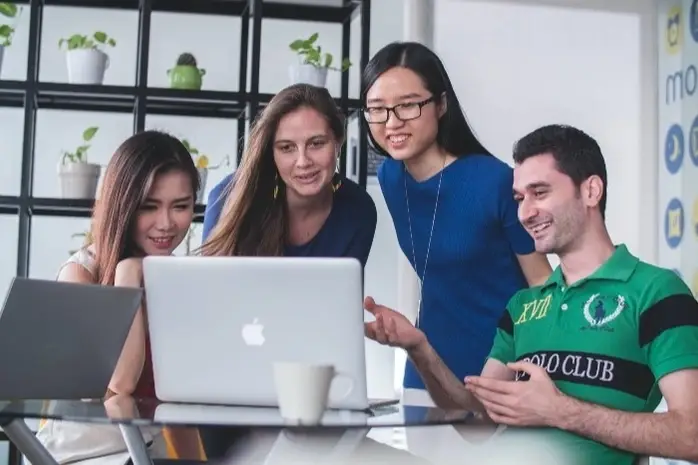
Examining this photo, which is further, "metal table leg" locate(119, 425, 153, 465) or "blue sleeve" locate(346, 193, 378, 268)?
"blue sleeve" locate(346, 193, 378, 268)

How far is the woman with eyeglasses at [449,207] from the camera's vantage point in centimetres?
238

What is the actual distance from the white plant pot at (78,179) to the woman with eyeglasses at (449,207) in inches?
66.0

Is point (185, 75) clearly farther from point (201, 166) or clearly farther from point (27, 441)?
point (27, 441)

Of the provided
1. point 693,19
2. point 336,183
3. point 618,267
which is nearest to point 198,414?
point 618,267

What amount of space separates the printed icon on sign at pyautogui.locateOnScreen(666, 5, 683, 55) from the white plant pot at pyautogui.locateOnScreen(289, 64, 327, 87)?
5.65 feet

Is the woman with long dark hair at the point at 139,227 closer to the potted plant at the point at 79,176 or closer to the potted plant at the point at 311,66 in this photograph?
the potted plant at the point at 79,176

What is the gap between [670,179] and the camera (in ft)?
14.8

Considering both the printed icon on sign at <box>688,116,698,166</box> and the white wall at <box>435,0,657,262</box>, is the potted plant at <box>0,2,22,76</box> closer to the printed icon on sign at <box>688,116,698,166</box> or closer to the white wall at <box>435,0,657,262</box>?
the white wall at <box>435,0,657,262</box>

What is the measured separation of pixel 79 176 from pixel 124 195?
1629mm

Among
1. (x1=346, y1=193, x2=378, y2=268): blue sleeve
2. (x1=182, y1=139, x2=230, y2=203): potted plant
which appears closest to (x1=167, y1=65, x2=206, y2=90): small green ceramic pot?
(x1=182, y1=139, x2=230, y2=203): potted plant

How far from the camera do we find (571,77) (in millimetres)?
4562

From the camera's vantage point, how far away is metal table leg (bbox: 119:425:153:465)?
1763 millimetres

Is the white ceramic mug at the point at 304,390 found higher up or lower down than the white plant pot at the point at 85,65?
lower down

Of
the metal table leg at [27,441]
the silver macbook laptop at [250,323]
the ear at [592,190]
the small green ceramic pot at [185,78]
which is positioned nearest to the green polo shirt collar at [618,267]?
the ear at [592,190]
